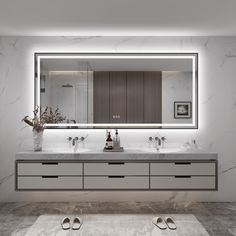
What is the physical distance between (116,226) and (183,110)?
1.93m

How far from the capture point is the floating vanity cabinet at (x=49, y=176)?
4035mm

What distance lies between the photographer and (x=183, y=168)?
13.3 ft

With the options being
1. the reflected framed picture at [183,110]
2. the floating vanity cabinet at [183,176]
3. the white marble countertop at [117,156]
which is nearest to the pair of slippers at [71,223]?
the white marble countertop at [117,156]

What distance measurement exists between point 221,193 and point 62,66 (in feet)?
9.69

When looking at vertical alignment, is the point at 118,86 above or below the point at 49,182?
above

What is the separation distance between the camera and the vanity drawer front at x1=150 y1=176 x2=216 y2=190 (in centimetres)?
404

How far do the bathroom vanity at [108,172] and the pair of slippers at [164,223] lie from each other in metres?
0.40

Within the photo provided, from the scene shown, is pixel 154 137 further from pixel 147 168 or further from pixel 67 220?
pixel 67 220

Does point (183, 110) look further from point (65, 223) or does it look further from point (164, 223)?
point (65, 223)

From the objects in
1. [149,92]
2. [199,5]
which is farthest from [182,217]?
[199,5]

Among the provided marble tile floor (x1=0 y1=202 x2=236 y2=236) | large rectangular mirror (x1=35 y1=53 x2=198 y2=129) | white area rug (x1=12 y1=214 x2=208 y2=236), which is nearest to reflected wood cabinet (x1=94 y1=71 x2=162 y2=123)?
large rectangular mirror (x1=35 y1=53 x2=198 y2=129)

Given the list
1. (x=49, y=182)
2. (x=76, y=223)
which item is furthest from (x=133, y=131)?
(x=76, y=223)

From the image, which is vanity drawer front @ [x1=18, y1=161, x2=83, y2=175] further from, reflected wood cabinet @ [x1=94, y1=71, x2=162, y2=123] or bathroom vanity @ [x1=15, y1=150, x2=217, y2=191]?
reflected wood cabinet @ [x1=94, y1=71, x2=162, y2=123]

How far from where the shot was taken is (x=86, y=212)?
13.8 feet
